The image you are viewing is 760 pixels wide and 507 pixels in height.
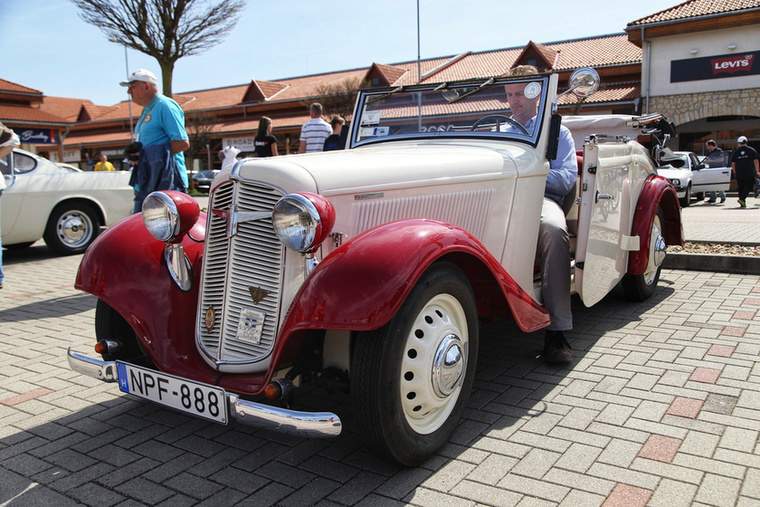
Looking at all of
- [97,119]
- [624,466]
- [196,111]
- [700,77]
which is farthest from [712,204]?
[97,119]

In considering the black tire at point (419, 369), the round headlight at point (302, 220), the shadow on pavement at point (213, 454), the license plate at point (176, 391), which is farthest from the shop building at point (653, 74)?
the license plate at point (176, 391)

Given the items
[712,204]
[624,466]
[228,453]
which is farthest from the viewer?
[712,204]

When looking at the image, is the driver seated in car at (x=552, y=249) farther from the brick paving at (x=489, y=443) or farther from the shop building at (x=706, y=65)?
the shop building at (x=706, y=65)

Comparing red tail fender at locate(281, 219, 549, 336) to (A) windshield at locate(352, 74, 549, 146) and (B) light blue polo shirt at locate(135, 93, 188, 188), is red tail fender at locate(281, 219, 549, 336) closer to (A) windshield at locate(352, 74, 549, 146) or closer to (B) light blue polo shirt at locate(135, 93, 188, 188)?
(A) windshield at locate(352, 74, 549, 146)

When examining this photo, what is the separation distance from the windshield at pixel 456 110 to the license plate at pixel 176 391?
7.18 ft

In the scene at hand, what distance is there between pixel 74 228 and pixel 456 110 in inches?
258

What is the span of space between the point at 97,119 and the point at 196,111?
34.9 ft

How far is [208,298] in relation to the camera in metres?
2.74

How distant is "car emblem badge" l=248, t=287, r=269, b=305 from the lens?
2.51 metres

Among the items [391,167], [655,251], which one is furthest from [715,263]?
[391,167]

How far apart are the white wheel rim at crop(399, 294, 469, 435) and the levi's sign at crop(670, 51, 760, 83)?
78.1 feet

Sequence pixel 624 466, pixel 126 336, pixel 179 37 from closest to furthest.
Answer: pixel 624 466
pixel 126 336
pixel 179 37

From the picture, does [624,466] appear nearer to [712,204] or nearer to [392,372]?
[392,372]

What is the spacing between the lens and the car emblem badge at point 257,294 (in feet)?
8.23
